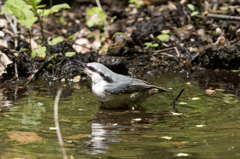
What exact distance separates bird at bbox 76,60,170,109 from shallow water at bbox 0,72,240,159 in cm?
14

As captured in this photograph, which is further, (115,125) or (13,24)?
(13,24)

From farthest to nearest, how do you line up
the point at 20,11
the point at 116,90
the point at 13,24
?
the point at 13,24
the point at 20,11
the point at 116,90

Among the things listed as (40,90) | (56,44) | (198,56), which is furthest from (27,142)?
(198,56)

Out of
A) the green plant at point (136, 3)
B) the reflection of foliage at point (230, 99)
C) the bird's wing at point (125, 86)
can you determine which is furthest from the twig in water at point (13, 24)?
the reflection of foliage at point (230, 99)

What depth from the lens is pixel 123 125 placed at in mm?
4191

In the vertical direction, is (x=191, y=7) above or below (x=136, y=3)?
below

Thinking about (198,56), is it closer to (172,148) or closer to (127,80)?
(127,80)

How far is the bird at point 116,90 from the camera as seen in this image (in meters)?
4.79

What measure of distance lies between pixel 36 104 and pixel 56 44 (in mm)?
2705

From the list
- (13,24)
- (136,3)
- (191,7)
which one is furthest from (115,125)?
(136,3)

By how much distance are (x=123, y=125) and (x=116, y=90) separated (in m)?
0.69

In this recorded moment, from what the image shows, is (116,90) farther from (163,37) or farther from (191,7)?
(191,7)

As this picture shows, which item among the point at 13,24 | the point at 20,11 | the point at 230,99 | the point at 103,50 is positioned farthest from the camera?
the point at 13,24

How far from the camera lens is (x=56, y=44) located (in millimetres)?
7598
